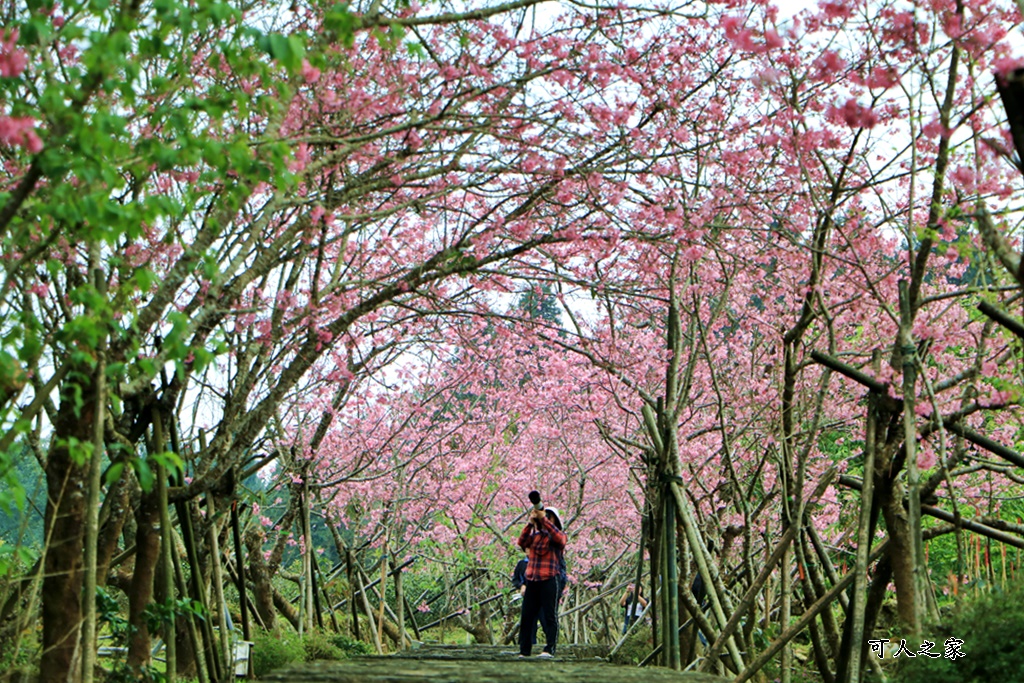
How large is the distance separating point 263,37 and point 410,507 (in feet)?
49.0

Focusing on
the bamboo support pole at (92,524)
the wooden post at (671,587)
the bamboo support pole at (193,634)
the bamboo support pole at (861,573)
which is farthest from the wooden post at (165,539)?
the bamboo support pole at (861,573)

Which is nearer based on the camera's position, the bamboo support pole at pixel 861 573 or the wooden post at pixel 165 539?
the bamboo support pole at pixel 861 573

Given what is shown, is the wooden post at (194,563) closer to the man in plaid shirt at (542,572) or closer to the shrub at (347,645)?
the man in plaid shirt at (542,572)

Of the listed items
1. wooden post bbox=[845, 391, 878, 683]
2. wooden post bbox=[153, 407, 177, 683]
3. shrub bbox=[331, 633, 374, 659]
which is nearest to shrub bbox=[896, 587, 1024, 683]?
wooden post bbox=[845, 391, 878, 683]

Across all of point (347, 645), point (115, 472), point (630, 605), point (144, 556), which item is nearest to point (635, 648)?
point (347, 645)

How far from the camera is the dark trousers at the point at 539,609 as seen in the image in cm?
1112

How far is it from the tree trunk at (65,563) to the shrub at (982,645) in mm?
4888

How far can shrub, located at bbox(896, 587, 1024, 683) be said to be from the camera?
192 inches

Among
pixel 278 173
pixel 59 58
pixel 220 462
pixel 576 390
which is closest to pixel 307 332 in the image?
pixel 220 462

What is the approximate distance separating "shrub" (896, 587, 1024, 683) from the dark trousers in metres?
5.99

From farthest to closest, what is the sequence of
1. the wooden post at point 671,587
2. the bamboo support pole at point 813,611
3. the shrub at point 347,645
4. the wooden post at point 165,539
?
the shrub at point 347,645 → the wooden post at point 671,587 → the wooden post at point 165,539 → the bamboo support pole at point 813,611

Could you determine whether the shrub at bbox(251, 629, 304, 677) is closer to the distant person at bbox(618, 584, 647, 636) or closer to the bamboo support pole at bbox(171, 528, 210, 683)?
the bamboo support pole at bbox(171, 528, 210, 683)

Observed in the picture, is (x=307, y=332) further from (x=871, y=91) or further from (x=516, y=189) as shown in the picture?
(x=871, y=91)

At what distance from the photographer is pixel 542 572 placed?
10.9m
